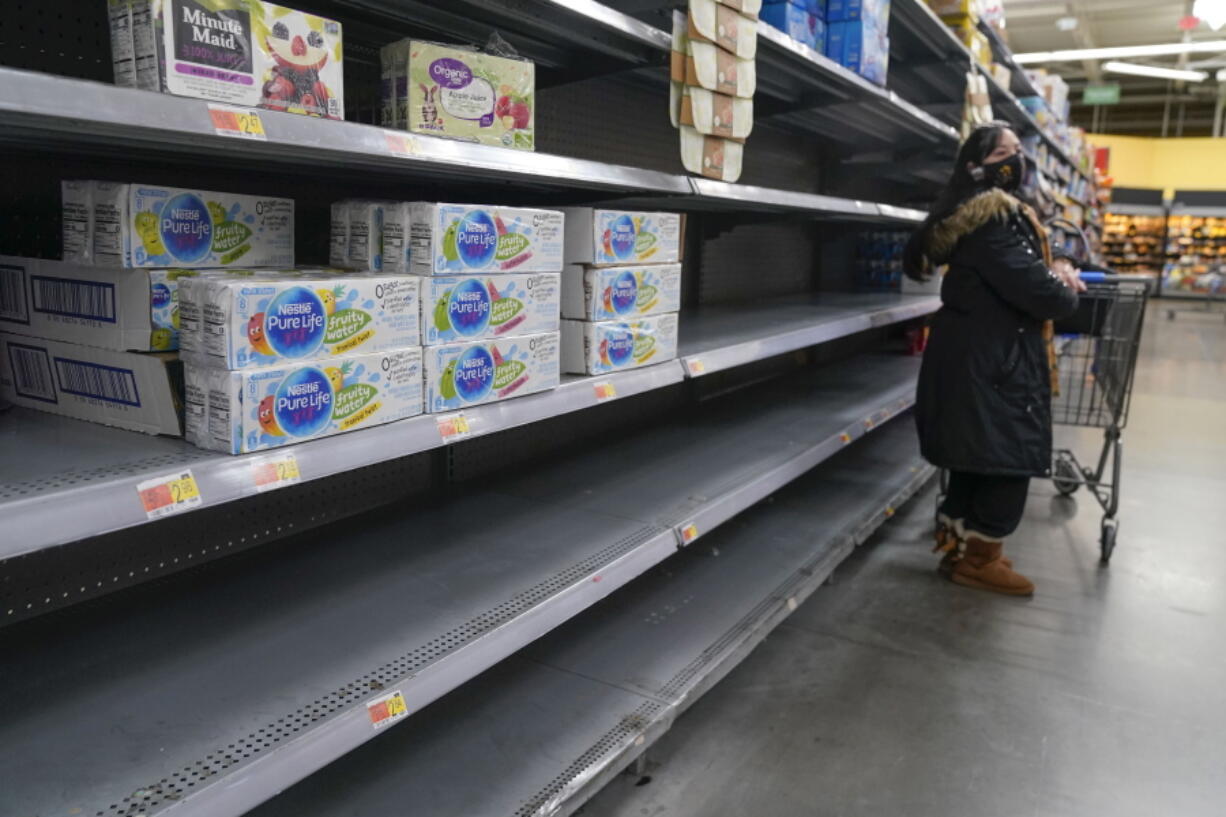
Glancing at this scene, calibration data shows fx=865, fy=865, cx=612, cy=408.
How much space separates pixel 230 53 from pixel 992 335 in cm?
242

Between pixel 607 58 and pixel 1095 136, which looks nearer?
pixel 607 58

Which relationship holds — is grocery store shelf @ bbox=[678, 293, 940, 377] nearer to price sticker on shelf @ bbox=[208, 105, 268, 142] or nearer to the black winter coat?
the black winter coat

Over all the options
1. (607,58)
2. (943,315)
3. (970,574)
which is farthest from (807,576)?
(607,58)

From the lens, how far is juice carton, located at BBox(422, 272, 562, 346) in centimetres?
144

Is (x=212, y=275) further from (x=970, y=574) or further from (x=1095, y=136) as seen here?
(x=1095, y=136)

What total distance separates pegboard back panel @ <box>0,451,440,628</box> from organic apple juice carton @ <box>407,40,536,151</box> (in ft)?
2.94

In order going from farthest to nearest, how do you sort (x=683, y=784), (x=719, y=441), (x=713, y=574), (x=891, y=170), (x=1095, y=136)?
(x=1095, y=136) < (x=891, y=170) < (x=719, y=441) < (x=713, y=574) < (x=683, y=784)

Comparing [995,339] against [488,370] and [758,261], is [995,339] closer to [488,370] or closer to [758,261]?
[758,261]

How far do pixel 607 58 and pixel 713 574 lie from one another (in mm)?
1467

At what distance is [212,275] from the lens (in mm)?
1226

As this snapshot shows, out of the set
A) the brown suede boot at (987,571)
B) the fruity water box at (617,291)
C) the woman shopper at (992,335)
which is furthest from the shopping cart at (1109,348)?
the fruity water box at (617,291)

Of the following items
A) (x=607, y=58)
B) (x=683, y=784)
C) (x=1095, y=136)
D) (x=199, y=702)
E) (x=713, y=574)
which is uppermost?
(x=1095, y=136)

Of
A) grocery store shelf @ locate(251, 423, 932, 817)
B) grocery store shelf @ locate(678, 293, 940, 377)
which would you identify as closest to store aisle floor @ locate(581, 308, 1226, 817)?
grocery store shelf @ locate(251, 423, 932, 817)

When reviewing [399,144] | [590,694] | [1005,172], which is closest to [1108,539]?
[1005,172]
